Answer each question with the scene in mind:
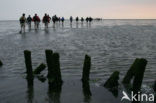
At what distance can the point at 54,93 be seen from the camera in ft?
32.3

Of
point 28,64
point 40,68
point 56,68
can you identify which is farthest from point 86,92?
point 40,68

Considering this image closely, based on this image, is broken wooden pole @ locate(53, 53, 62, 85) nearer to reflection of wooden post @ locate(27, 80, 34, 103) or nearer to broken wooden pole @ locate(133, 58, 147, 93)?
reflection of wooden post @ locate(27, 80, 34, 103)

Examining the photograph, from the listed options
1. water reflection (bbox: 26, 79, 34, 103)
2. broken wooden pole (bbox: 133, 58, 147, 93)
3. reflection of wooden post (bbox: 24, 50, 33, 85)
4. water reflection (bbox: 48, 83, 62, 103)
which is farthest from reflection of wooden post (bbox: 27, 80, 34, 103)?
broken wooden pole (bbox: 133, 58, 147, 93)

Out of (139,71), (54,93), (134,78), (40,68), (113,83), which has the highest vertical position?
(139,71)

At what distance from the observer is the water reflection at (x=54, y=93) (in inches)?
357

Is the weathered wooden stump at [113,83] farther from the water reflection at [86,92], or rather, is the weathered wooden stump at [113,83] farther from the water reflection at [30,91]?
the water reflection at [30,91]

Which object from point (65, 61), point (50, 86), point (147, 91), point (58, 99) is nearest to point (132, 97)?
point (147, 91)

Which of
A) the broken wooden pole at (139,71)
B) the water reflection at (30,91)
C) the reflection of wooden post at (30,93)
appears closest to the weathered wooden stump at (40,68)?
the water reflection at (30,91)

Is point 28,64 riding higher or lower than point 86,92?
higher

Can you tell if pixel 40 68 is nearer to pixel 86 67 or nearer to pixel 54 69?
pixel 54 69

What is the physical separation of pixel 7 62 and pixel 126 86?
8523 mm

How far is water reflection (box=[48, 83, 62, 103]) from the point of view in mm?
9062

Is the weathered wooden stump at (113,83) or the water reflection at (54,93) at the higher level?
the weathered wooden stump at (113,83)

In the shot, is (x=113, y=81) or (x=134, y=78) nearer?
(x=134, y=78)
